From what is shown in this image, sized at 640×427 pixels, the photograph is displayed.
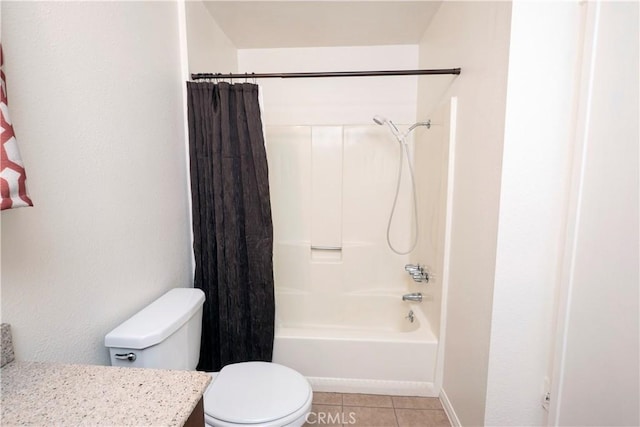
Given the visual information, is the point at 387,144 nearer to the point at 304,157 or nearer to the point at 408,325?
the point at 304,157

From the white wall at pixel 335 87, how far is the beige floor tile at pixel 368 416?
2049 mm

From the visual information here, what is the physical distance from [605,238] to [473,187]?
530 millimetres

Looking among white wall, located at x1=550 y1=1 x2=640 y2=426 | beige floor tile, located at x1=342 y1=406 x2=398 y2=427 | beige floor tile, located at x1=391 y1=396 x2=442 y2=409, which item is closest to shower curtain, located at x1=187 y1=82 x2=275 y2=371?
beige floor tile, located at x1=342 y1=406 x2=398 y2=427

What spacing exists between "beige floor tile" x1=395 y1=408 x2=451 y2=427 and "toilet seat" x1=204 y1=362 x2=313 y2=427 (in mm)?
788

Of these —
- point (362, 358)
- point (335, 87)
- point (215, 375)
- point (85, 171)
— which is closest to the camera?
point (85, 171)

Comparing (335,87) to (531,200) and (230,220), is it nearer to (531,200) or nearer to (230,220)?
(230,220)

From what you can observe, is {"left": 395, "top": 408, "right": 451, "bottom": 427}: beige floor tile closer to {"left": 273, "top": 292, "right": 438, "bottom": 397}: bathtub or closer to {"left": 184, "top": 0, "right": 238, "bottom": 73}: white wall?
{"left": 273, "top": 292, "right": 438, "bottom": 397}: bathtub

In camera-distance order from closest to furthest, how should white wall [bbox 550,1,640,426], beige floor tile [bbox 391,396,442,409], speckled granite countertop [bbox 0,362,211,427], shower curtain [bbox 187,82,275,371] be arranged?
speckled granite countertop [bbox 0,362,211,427]
white wall [bbox 550,1,640,426]
shower curtain [bbox 187,82,275,371]
beige floor tile [bbox 391,396,442,409]

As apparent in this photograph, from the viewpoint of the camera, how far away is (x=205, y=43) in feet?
6.31

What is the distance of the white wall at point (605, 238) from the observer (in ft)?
3.16

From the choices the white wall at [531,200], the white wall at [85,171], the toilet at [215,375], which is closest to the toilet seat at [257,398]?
the toilet at [215,375]

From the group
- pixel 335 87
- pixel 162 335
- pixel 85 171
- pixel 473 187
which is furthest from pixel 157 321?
pixel 335 87

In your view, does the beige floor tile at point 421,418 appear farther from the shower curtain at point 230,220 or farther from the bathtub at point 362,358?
the shower curtain at point 230,220

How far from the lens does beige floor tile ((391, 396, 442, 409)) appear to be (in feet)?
6.04
